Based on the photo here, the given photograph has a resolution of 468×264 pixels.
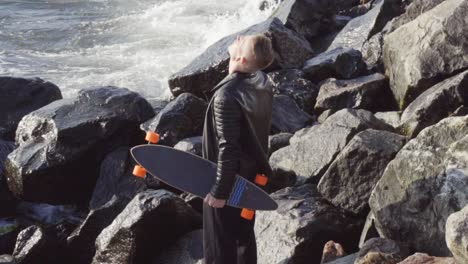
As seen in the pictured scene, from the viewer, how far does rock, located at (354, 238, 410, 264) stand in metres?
4.64

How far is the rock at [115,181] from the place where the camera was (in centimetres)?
796

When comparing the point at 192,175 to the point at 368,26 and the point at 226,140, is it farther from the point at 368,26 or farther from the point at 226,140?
the point at 368,26

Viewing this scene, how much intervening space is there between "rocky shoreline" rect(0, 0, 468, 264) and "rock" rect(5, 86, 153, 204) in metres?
0.02

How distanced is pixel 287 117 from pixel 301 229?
9.56ft

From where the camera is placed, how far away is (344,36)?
11109mm

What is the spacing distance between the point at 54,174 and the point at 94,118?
825 millimetres

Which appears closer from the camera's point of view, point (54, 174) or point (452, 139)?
point (452, 139)

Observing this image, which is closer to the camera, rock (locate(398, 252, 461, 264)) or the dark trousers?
rock (locate(398, 252, 461, 264))

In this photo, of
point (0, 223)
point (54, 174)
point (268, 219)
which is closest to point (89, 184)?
point (54, 174)

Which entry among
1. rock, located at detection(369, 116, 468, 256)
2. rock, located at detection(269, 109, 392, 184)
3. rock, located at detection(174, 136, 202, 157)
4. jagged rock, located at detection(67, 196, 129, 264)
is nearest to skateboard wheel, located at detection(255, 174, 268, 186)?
rock, located at detection(369, 116, 468, 256)

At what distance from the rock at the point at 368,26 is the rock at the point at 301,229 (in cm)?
506

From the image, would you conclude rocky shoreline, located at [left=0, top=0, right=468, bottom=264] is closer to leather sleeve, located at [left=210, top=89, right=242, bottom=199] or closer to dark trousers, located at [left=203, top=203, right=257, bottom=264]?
dark trousers, located at [left=203, top=203, right=257, bottom=264]

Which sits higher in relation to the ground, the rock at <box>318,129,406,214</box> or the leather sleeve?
the leather sleeve

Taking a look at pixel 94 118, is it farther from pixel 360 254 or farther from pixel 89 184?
pixel 360 254
